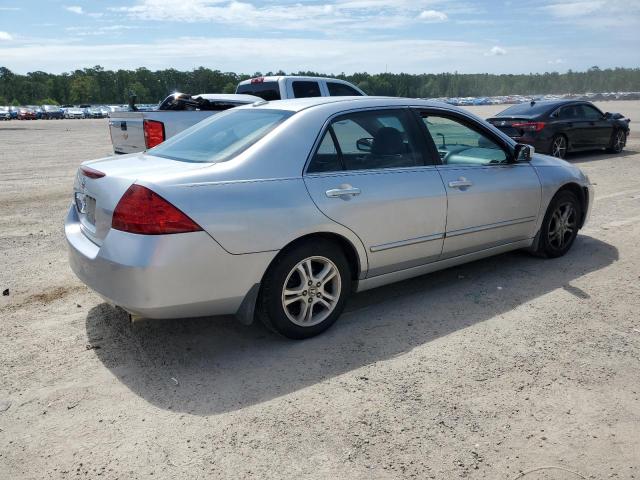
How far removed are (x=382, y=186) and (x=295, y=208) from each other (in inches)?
31.5

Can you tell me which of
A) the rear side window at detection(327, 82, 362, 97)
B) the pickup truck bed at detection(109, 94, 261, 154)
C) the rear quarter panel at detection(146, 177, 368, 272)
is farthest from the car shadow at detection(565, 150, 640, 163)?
the rear quarter panel at detection(146, 177, 368, 272)

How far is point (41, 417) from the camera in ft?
9.53

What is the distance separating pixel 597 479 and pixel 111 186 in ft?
9.95

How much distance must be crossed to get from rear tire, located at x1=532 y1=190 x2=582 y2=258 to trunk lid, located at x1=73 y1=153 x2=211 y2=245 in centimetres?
355

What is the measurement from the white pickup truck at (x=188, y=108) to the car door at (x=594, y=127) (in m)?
6.29

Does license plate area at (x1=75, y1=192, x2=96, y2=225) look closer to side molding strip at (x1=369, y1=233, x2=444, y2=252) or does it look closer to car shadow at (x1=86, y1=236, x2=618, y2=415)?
car shadow at (x1=86, y1=236, x2=618, y2=415)

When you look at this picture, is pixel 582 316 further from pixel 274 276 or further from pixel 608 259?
pixel 274 276

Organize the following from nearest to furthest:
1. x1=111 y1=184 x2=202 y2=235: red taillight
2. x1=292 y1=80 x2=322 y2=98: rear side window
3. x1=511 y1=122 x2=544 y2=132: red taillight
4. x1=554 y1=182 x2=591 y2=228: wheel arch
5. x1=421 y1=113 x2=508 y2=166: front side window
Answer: x1=111 y1=184 x2=202 y2=235: red taillight
x1=421 y1=113 x2=508 y2=166: front side window
x1=554 y1=182 x2=591 y2=228: wheel arch
x1=292 y1=80 x2=322 y2=98: rear side window
x1=511 y1=122 x2=544 y2=132: red taillight

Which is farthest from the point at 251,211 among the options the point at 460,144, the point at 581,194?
the point at 581,194

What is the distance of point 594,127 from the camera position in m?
13.9

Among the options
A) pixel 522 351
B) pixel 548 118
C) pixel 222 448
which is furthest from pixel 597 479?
pixel 548 118

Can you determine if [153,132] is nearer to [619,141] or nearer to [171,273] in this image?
[171,273]

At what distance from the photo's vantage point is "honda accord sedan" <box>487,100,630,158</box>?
12586 mm

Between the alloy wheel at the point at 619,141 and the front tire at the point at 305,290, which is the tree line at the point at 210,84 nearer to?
the alloy wheel at the point at 619,141
